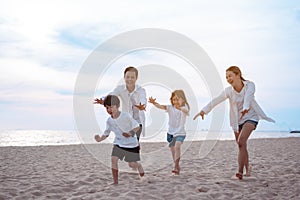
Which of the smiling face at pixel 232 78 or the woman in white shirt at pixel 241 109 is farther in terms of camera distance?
the smiling face at pixel 232 78

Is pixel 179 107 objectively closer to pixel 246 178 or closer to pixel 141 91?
pixel 141 91

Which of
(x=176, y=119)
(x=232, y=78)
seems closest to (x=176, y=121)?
(x=176, y=119)

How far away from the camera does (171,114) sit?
26.3 feet

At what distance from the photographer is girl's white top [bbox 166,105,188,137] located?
7.81 meters

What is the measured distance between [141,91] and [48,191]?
2.62 meters

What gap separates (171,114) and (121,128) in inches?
69.5

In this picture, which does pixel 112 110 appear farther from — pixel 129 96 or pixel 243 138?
pixel 243 138

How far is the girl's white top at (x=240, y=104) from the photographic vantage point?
22.4 ft

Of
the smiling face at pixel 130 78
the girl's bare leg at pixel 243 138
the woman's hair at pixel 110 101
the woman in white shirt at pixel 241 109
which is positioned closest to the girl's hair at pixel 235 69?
the woman in white shirt at pixel 241 109

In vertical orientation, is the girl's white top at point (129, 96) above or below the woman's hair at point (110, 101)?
above

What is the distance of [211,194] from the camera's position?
18.3ft

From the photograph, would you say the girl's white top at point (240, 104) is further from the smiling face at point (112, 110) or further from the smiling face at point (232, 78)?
the smiling face at point (112, 110)

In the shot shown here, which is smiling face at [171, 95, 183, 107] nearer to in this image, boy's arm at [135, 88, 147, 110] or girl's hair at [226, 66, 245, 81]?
boy's arm at [135, 88, 147, 110]

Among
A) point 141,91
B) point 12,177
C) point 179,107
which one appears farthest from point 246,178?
point 12,177
